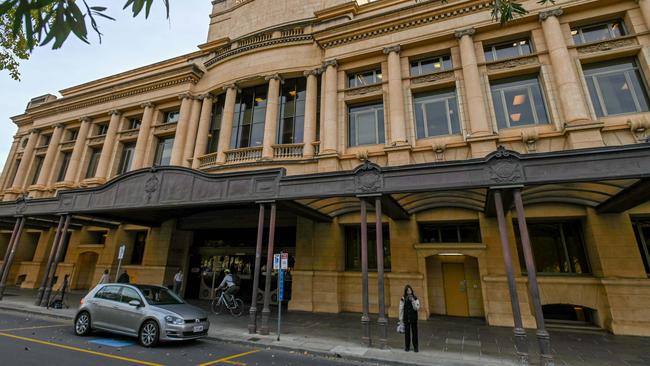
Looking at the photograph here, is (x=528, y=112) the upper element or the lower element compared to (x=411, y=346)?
upper

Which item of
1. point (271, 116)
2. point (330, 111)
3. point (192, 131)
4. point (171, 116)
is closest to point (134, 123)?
point (171, 116)

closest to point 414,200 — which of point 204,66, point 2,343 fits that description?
point 2,343

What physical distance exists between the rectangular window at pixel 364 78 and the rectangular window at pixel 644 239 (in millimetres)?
12386

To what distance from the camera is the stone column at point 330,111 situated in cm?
1545

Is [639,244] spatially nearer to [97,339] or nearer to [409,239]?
[409,239]

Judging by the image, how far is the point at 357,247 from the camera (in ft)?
51.0

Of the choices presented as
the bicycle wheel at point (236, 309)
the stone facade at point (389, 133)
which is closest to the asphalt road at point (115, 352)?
the bicycle wheel at point (236, 309)

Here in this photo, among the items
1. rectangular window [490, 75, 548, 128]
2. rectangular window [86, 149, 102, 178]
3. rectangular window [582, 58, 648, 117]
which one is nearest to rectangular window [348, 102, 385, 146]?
rectangular window [490, 75, 548, 128]

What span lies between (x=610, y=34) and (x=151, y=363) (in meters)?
20.2

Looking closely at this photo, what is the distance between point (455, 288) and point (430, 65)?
1100cm

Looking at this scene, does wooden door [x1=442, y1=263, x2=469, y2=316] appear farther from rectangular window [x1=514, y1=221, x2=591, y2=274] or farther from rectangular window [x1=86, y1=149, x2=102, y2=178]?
rectangular window [x1=86, y1=149, x2=102, y2=178]

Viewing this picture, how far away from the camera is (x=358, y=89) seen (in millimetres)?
16406

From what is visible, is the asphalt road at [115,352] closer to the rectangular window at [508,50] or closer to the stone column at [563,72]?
the stone column at [563,72]

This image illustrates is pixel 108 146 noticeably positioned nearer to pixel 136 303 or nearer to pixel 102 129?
pixel 102 129
